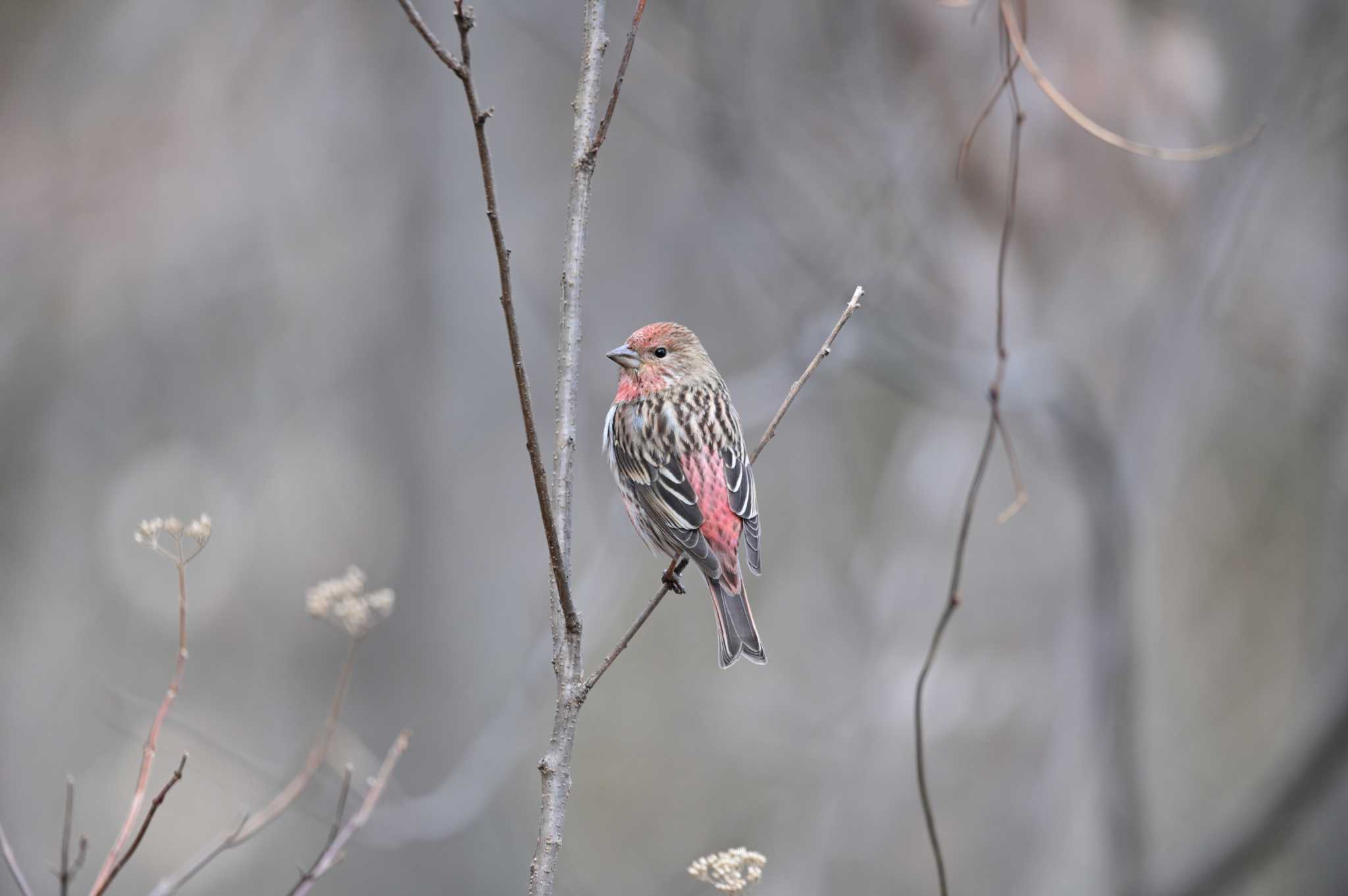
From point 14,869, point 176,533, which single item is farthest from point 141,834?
point 176,533

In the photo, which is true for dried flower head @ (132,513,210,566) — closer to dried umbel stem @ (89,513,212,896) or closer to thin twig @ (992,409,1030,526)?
dried umbel stem @ (89,513,212,896)

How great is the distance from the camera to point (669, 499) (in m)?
4.21

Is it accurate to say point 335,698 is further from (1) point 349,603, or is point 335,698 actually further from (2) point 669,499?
(2) point 669,499

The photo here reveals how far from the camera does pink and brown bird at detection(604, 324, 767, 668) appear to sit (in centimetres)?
403

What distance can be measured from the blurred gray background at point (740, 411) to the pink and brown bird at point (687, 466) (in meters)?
1.98

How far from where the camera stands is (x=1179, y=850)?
24.4 feet

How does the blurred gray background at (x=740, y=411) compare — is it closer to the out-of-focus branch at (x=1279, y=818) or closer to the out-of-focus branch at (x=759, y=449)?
the out-of-focus branch at (x=1279, y=818)

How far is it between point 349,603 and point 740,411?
4530 mm

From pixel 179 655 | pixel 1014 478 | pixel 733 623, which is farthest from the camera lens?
pixel 1014 478

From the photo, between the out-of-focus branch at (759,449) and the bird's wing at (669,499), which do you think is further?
the bird's wing at (669,499)

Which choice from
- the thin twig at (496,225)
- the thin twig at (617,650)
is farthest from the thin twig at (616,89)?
the thin twig at (617,650)

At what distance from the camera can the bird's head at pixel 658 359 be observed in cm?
464

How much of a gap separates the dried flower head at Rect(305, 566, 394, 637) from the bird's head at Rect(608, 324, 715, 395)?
2221 millimetres

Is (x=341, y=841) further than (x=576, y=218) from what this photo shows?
No
